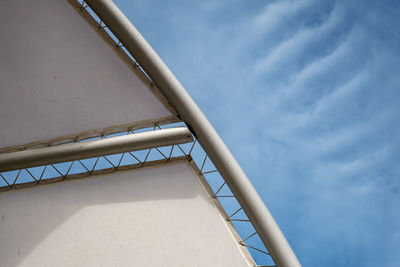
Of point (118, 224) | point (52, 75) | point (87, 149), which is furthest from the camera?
point (52, 75)

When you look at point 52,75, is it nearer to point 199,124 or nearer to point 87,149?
point 87,149

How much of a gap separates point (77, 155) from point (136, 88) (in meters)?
3.19

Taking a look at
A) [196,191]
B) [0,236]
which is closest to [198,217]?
[196,191]

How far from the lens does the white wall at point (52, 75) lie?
12047 mm

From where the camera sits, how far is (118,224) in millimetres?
11430

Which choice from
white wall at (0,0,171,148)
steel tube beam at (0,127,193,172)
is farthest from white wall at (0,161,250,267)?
white wall at (0,0,171,148)

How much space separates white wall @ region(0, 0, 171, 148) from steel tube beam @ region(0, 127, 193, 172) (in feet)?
3.83

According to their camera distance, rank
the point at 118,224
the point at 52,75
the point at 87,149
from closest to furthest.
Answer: the point at 87,149
the point at 118,224
the point at 52,75

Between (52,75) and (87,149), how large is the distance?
3254 millimetres

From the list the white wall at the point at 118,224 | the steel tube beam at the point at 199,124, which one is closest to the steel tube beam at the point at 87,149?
the steel tube beam at the point at 199,124

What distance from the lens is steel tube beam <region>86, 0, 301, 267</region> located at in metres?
11.0

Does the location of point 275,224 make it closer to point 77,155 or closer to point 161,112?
point 161,112

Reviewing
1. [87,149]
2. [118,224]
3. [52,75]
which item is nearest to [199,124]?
[87,149]

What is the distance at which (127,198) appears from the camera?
11.9 meters
